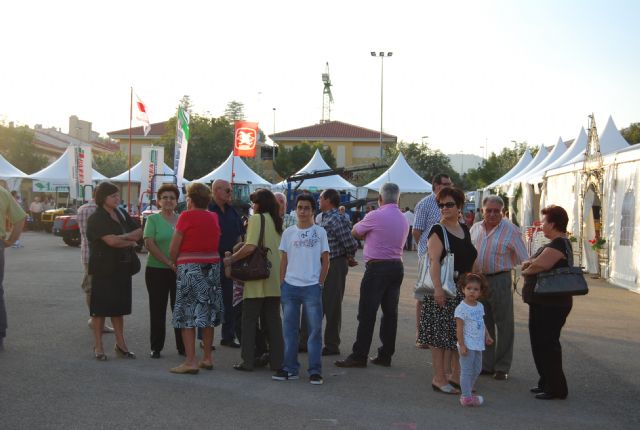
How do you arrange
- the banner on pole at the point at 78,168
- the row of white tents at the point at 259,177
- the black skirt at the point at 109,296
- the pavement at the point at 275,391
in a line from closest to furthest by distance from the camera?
the pavement at the point at 275,391 < the black skirt at the point at 109,296 < the banner on pole at the point at 78,168 < the row of white tents at the point at 259,177

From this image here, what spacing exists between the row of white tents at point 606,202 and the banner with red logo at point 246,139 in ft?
32.4

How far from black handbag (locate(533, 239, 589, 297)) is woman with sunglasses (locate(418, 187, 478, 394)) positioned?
2.07 feet

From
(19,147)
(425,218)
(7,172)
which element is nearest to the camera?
(425,218)

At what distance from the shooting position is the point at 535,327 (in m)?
6.75

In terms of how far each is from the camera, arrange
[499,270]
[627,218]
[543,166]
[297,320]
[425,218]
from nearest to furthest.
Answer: [297,320]
[499,270]
[425,218]
[627,218]
[543,166]

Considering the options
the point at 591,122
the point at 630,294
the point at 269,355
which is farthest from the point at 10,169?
the point at 269,355

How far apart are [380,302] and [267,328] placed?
1.24 m

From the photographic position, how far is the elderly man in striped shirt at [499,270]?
7340mm

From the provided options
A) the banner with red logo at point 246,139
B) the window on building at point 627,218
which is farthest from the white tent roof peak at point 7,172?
the window on building at point 627,218

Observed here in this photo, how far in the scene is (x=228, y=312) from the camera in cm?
866

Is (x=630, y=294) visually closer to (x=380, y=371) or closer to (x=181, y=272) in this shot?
(x=380, y=371)

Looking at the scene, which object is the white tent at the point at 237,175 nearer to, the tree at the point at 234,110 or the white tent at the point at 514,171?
the white tent at the point at 514,171

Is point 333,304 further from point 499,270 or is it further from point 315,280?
point 499,270

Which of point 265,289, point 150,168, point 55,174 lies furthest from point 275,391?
point 55,174
